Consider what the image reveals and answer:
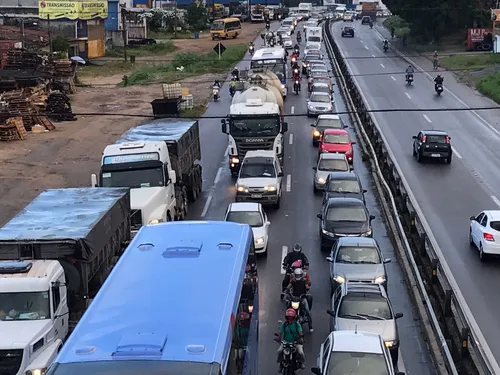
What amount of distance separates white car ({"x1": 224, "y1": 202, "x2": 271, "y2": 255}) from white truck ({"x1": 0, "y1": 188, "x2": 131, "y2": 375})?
13.3 ft

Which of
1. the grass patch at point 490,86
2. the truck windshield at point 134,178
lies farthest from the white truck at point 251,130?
the grass patch at point 490,86

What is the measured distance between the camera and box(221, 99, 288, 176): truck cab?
3244 cm

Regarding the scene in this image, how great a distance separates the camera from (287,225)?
26297 millimetres

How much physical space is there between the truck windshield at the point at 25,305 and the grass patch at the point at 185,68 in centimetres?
5232

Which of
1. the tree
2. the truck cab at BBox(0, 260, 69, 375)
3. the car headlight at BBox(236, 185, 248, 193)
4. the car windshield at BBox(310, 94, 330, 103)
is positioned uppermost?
the tree

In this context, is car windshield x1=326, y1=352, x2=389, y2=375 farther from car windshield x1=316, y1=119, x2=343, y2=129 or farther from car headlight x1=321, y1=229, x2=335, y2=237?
car windshield x1=316, y1=119, x2=343, y2=129

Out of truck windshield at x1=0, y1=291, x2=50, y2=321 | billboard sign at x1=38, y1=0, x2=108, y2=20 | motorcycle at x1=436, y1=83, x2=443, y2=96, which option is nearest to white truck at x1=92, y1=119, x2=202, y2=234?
truck windshield at x1=0, y1=291, x2=50, y2=321

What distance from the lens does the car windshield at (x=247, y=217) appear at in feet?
74.7

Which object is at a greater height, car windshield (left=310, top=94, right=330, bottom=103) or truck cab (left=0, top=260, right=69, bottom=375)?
truck cab (left=0, top=260, right=69, bottom=375)

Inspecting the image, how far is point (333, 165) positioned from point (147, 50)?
212 ft

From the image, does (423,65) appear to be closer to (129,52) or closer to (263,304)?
(129,52)

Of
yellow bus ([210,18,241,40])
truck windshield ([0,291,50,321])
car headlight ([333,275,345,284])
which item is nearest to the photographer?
truck windshield ([0,291,50,321])

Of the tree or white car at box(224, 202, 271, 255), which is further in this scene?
the tree

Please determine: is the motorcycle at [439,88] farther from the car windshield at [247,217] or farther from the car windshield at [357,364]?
the car windshield at [357,364]
